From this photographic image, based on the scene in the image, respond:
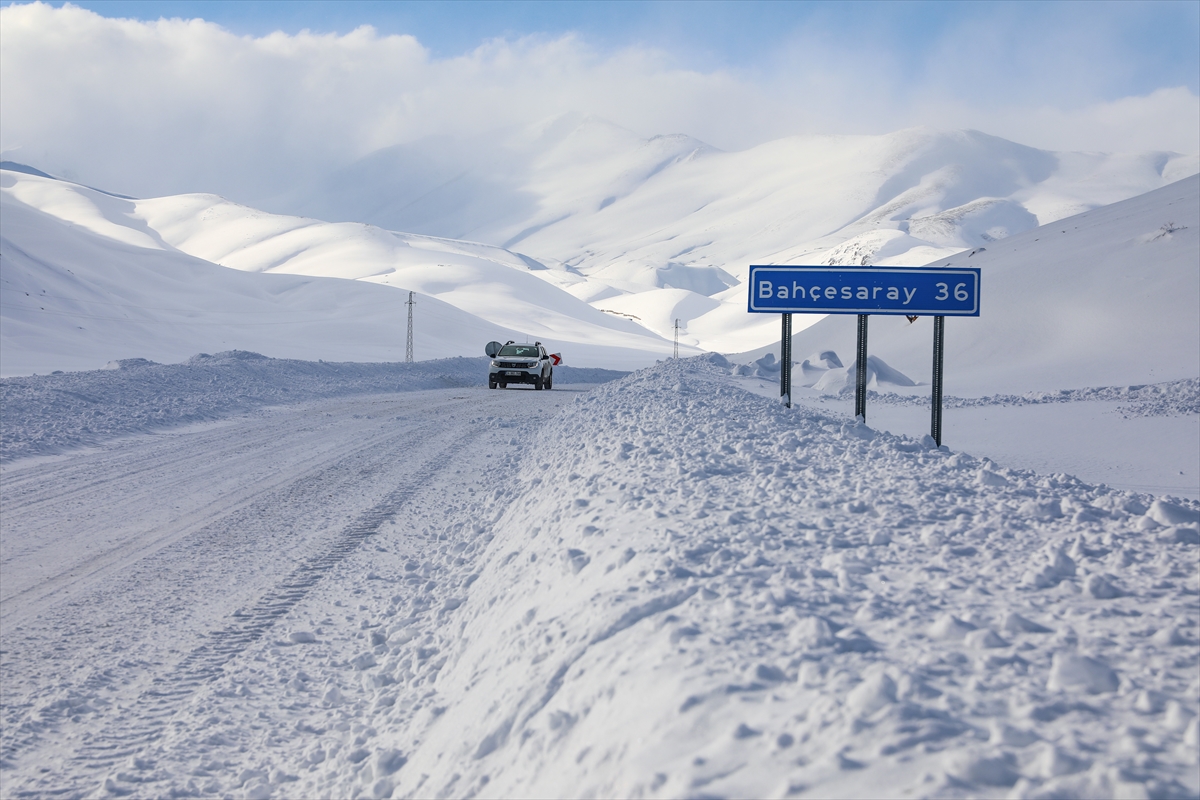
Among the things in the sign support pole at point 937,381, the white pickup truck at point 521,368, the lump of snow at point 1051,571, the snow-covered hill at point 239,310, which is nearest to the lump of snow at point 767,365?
the white pickup truck at point 521,368

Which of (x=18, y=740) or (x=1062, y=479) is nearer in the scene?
(x=18, y=740)

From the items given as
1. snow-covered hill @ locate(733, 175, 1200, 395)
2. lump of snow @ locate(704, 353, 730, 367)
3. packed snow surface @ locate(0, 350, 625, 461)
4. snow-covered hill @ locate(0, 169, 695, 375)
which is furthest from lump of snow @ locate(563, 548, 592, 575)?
snow-covered hill @ locate(0, 169, 695, 375)

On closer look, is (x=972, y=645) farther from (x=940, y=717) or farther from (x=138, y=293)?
(x=138, y=293)

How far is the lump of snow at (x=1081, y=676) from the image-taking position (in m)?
3.25

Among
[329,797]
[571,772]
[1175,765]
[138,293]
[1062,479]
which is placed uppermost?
[138,293]

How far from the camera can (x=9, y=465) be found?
12.9m

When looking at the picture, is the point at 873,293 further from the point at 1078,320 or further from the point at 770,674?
the point at 1078,320

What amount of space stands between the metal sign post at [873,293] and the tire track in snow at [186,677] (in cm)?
582

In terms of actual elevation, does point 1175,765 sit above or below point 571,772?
above

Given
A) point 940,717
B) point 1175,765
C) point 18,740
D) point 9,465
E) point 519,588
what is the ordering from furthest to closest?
point 9,465
point 519,588
point 18,740
point 940,717
point 1175,765

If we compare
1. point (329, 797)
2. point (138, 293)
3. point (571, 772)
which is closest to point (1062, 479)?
point (571, 772)

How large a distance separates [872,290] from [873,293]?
41 mm

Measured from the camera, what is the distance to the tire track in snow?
15.1 feet

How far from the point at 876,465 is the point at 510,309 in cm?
12717
